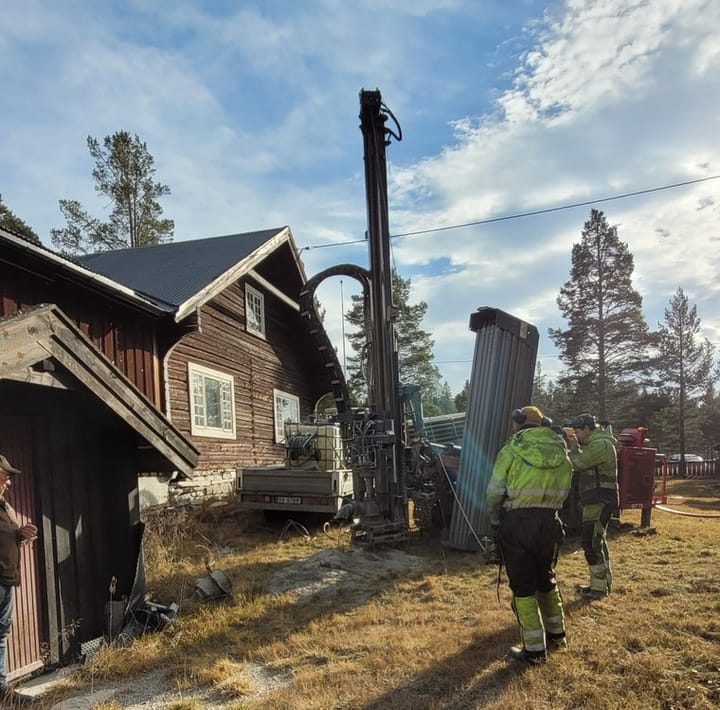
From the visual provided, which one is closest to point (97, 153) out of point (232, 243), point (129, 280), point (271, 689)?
point (232, 243)

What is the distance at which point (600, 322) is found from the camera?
32.7 m

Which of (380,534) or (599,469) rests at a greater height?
(599,469)

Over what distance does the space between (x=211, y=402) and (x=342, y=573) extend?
21.2ft

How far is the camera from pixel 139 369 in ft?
32.4

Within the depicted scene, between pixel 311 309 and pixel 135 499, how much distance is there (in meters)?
5.15

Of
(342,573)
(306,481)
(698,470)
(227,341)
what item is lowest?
(698,470)

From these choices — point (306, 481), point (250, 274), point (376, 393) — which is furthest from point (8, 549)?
point (250, 274)

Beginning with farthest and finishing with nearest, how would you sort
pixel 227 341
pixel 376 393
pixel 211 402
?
pixel 227 341 → pixel 211 402 → pixel 376 393

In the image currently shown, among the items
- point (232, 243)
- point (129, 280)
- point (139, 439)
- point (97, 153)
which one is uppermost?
point (97, 153)

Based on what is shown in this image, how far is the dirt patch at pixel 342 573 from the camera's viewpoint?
6.93 meters

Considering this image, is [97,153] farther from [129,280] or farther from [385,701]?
[385,701]

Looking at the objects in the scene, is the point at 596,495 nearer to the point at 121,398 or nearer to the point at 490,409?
the point at 490,409

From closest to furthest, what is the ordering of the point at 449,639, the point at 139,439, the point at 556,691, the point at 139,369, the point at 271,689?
the point at 556,691 → the point at 271,689 → the point at 449,639 → the point at 139,439 → the point at 139,369

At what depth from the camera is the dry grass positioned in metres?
3.95
